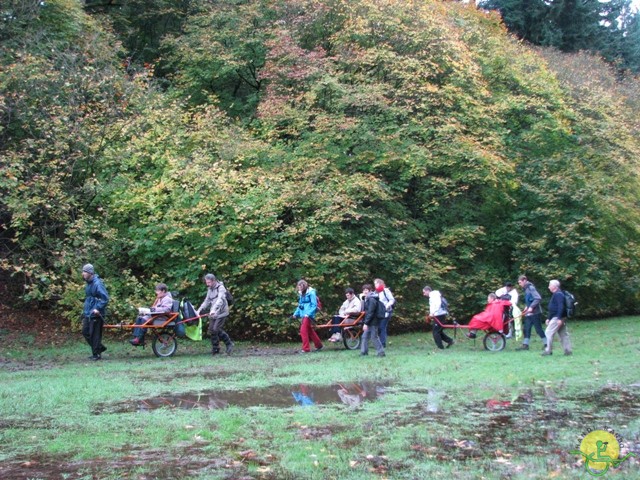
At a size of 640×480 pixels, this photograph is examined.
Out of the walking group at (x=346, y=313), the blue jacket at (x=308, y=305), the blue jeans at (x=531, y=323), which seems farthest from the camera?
the blue jacket at (x=308, y=305)

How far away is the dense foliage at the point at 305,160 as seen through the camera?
20.1 metres

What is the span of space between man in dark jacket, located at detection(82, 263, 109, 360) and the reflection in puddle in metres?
5.70

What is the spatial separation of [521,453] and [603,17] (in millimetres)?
55493

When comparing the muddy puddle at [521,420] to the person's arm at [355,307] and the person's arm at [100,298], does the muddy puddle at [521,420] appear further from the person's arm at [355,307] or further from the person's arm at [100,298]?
the person's arm at [100,298]

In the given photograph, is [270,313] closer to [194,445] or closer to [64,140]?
[64,140]

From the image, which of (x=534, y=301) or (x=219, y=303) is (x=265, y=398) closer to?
(x=219, y=303)

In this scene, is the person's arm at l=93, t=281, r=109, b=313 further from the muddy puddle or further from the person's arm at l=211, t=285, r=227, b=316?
the muddy puddle

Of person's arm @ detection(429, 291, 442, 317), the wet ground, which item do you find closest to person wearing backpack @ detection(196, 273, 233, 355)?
person's arm @ detection(429, 291, 442, 317)

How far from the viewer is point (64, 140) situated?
2031 centimetres

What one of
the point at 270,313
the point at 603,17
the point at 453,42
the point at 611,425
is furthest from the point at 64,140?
the point at 603,17

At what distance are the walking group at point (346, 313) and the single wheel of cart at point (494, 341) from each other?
1.24 ft

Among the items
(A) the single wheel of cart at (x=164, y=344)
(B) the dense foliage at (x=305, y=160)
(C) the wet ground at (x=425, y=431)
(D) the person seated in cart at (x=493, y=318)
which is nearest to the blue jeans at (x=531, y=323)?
(D) the person seated in cart at (x=493, y=318)
